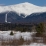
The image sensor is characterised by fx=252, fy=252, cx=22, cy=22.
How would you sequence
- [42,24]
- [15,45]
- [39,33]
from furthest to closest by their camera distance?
[42,24]
[39,33]
[15,45]

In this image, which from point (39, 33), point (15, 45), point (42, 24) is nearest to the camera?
point (15, 45)

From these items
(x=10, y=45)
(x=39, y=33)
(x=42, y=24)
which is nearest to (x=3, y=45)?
(x=10, y=45)

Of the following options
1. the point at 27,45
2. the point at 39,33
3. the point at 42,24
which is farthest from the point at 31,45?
the point at 42,24

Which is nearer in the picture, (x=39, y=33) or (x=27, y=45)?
(x=27, y=45)

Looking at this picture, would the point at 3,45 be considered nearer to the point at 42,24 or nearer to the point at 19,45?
the point at 19,45

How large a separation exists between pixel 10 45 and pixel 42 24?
16.1 meters

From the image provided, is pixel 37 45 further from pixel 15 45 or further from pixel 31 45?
pixel 15 45

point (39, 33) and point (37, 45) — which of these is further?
Result: point (39, 33)

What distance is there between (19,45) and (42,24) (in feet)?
52.4

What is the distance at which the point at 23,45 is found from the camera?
48.2 feet

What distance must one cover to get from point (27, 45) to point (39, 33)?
13.0 meters

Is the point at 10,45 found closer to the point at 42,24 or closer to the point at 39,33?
the point at 39,33

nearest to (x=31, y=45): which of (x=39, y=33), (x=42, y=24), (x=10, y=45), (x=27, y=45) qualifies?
(x=27, y=45)

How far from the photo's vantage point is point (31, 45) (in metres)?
14.6
